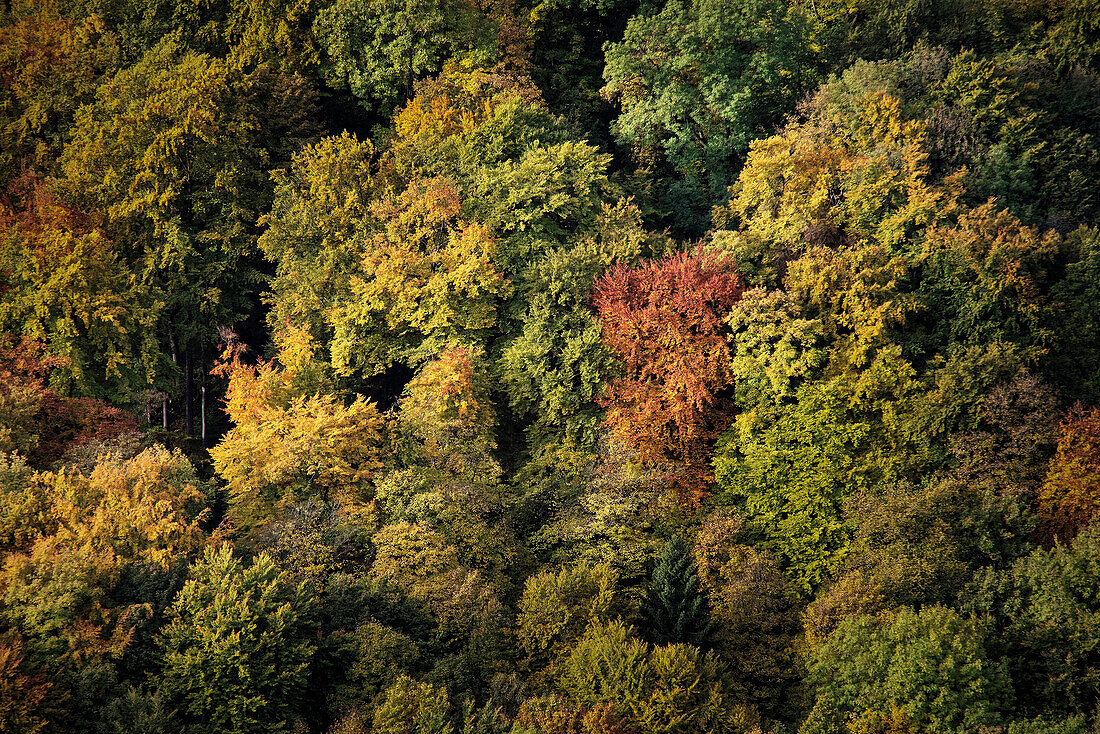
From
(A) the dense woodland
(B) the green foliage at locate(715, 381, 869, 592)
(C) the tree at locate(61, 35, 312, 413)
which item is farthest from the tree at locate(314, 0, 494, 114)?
(B) the green foliage at locate(715, 381, 869, 592)

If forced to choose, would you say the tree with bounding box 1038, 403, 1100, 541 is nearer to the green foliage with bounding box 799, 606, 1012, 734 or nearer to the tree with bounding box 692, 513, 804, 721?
the green foliage with bounding box 799, 606, 1012, 734

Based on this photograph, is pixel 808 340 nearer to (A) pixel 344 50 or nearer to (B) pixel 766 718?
(B) pixel 766 718

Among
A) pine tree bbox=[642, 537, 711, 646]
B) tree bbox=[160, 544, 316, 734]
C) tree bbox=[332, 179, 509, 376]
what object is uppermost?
tree bbox=[332, 179, 509, 376]

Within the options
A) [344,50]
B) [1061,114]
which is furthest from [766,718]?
[344,50]

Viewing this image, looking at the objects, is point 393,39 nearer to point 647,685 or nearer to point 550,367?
point 550,367

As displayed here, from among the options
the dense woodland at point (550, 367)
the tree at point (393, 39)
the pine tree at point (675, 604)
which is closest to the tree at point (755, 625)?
the dense woodland at point (550, 367)
